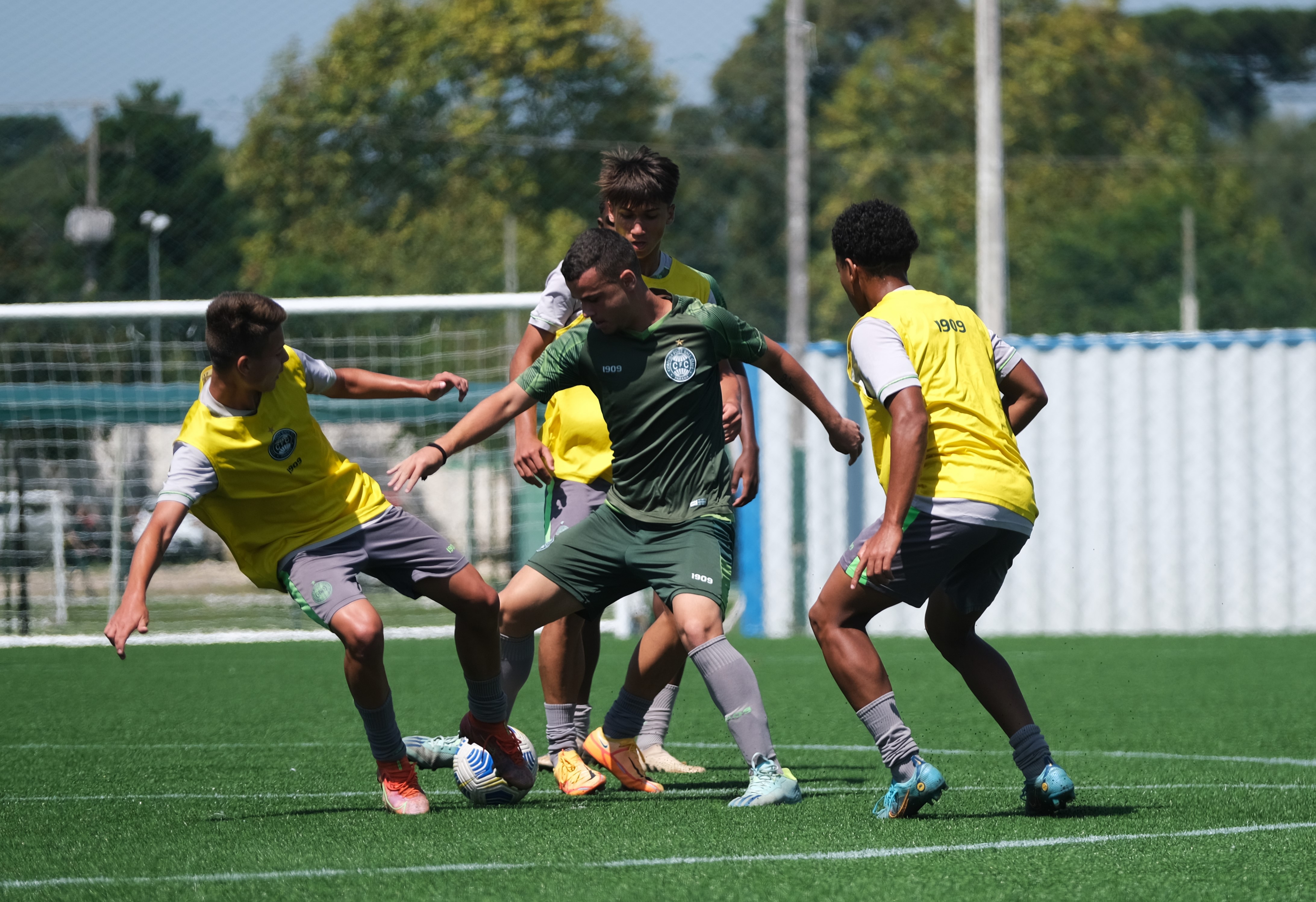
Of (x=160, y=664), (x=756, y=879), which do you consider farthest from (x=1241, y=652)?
(x=756, y=879)

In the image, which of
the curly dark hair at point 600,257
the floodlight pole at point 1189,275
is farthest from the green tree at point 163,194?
the curly dark hair at point 600,257

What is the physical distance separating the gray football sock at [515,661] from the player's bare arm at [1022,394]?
1783 mm

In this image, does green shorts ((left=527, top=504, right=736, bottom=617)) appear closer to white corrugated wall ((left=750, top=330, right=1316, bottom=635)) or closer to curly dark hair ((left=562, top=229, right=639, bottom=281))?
curly dark hair ((left=562, top=229, right=639, bottom=281))

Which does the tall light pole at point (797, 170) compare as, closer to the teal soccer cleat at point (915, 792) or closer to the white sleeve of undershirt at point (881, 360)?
the white sleeve of undershirt at point (881, 360)

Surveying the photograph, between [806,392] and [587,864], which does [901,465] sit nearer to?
[806,392]

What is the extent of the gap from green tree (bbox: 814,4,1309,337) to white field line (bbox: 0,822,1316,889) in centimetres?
3134

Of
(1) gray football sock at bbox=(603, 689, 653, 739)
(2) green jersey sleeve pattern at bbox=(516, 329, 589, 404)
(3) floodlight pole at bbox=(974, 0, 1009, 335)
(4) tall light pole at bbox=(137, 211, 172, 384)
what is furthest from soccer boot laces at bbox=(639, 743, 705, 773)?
(4) tall light pole at bbox=(137, 211, 172, 384)

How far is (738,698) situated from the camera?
4676mm

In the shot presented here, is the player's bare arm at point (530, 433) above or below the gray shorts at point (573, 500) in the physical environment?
above

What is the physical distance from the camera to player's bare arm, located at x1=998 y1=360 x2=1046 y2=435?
15.9 feet

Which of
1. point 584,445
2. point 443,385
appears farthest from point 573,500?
point 443,385

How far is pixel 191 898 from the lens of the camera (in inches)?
135

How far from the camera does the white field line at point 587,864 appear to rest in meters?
3.67

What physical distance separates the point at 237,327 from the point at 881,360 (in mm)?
1921
